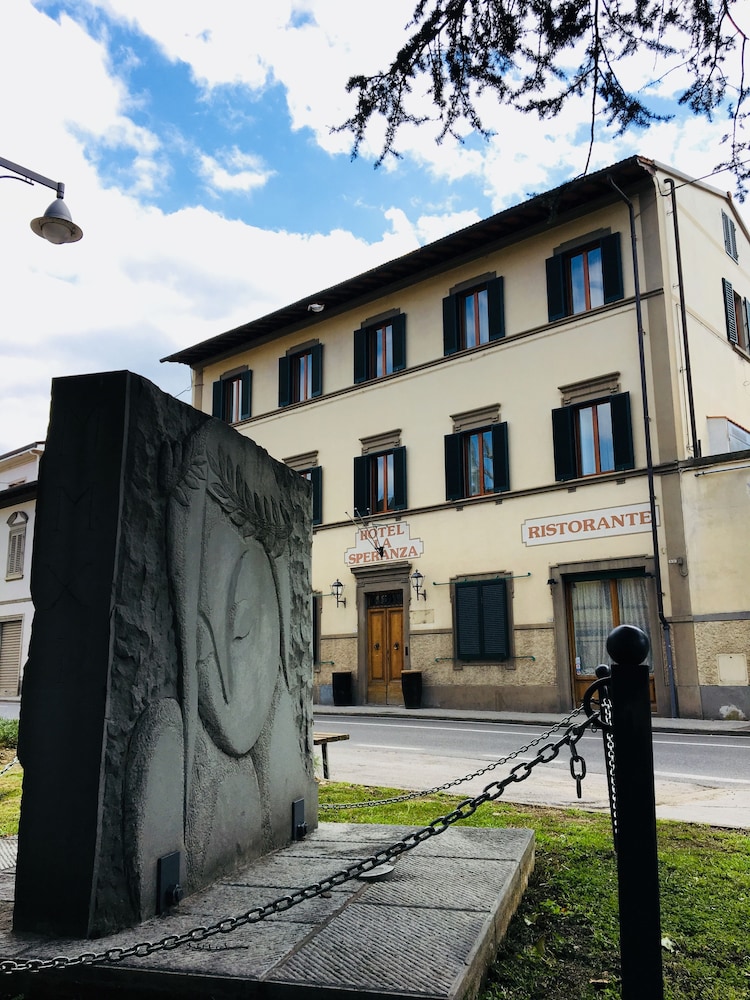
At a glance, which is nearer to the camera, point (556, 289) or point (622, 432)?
point (622, 432)

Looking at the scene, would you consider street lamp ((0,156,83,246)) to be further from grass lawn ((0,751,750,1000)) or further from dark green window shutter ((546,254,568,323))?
dark green window shutter ((546,254,568,323))

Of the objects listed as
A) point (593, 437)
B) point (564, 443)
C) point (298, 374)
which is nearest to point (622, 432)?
point (593, 437)

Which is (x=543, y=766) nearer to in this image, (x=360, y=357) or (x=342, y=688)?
(x=342, y=688)

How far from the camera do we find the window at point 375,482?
19.9m

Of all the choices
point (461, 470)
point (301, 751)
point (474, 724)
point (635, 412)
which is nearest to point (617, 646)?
point (301, 751)

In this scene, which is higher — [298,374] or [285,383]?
[298,374]

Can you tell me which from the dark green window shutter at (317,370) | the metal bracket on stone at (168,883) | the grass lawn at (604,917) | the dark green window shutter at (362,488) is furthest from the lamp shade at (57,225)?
the dark green window shutter at (317,370)

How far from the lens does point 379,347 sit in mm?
20828

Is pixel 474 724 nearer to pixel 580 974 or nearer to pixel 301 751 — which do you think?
pixel 301 751

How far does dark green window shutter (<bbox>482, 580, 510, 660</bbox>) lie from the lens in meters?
16.8

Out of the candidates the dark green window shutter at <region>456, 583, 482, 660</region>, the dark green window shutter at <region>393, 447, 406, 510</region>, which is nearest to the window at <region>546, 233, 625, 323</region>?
the dark green window shutter at <region>393, 447, 406, 510</region>

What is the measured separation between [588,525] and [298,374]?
10272 mm

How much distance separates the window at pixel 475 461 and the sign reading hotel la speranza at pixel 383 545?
151cm

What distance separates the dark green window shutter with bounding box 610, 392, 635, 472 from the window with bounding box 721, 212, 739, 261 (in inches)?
247
